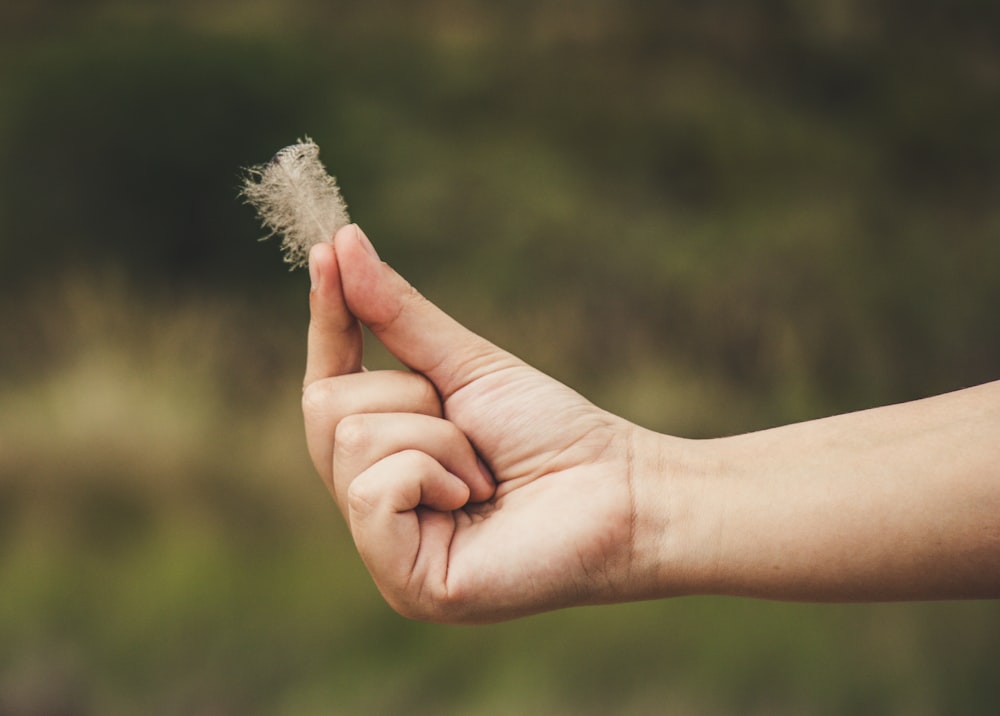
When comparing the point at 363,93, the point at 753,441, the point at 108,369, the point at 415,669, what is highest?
the point at 363,93

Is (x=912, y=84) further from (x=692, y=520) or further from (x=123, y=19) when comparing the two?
(x=123, y=19)

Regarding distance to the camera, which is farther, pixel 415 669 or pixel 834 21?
pixel 834 21

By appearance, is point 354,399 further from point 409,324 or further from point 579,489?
point 579,489

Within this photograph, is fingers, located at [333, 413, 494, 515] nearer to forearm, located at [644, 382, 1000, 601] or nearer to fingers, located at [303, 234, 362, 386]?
fingers, located at [303, 234, 362, 386]

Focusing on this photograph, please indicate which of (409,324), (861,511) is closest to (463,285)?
(409,324)

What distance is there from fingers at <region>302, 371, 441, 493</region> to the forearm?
0.88ft

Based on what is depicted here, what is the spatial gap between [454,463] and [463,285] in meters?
0.83

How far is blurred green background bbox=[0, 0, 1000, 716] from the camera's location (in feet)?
4.71

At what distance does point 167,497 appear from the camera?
57.9 inches

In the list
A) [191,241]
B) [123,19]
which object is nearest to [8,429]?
[191,241]

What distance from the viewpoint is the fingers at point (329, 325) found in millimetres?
694

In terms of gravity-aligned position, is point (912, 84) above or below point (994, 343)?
above

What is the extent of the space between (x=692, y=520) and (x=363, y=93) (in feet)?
3.76

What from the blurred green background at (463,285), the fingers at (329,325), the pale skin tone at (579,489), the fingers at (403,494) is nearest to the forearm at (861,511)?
the pale skin tone at (579,489)
